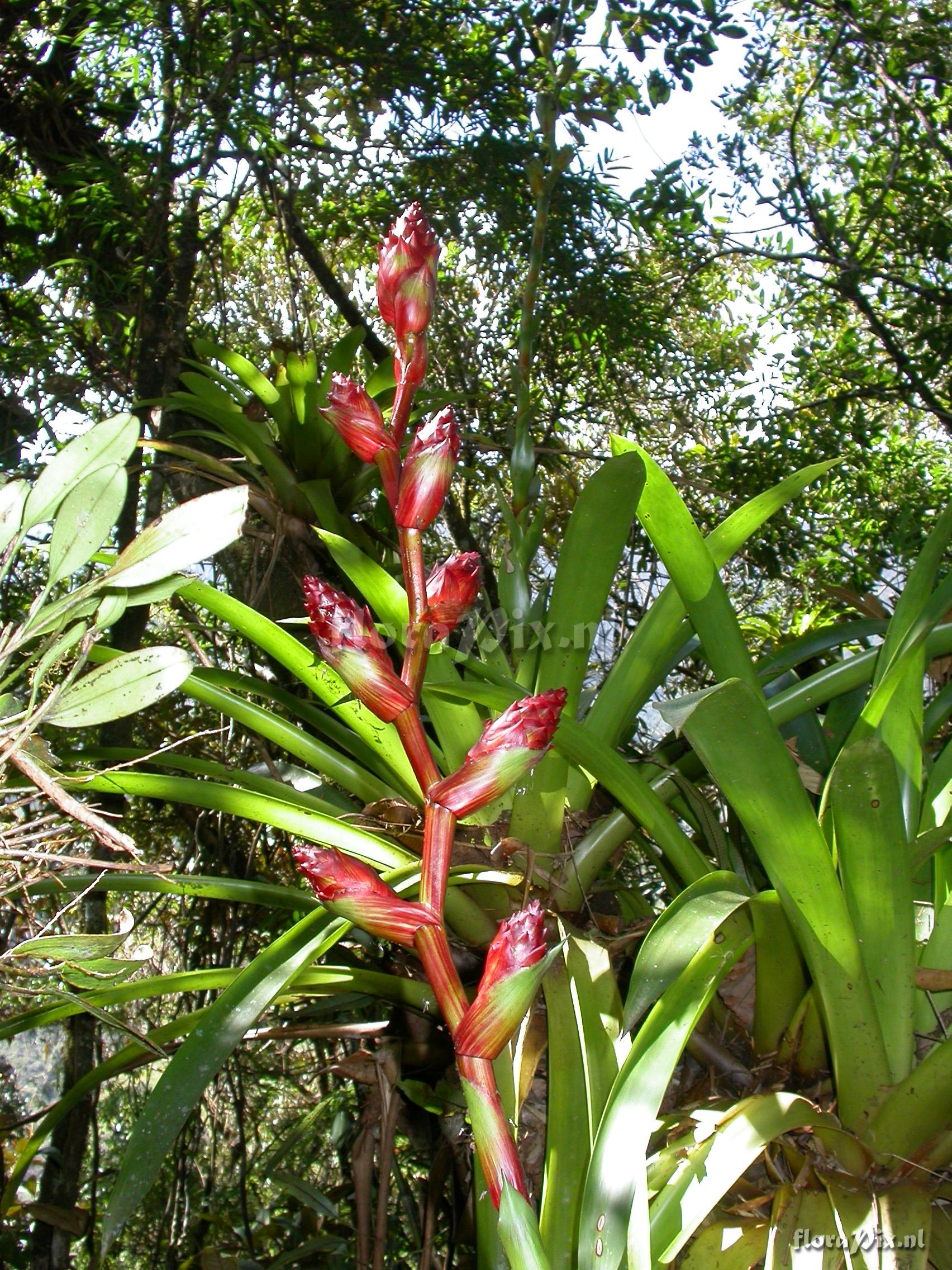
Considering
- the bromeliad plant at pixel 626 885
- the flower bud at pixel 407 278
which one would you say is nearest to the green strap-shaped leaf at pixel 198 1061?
the bromeliad plant at pixel 626 885

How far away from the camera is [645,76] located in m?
1.61

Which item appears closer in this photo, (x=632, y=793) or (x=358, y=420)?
(x=358, y=420)

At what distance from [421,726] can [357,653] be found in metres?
0.05

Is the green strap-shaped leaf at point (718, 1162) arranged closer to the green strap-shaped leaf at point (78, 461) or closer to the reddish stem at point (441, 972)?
the reddish stem at point (441, 972)

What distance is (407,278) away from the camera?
0.46 meters

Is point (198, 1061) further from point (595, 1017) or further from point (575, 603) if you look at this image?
point (575, 603)

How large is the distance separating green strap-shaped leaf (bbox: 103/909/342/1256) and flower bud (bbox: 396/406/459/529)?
1.26 feet

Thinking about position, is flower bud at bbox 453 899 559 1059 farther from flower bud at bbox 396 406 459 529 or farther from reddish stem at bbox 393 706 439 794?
flower bud at bbox 396 406 459 529

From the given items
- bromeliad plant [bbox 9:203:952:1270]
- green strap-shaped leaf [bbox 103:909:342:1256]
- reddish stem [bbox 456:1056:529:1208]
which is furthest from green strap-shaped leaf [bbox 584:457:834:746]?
reddish stem [bbox 456:1056:529:1208]

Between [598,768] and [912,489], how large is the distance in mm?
1198

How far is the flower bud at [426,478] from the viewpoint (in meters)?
0.42

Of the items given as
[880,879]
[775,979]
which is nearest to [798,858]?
[880,879]

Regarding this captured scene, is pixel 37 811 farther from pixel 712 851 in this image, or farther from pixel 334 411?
pixel 334 411

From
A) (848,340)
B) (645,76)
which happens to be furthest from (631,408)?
(645,76)
